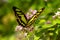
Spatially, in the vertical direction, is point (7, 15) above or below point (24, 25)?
below

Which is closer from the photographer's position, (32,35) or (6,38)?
(32,35)

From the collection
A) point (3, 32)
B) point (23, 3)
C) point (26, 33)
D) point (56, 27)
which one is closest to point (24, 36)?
point (26, 33)

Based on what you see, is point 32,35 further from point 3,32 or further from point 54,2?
point 3,32

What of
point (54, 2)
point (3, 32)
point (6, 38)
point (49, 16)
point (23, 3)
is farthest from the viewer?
point (3, 32)

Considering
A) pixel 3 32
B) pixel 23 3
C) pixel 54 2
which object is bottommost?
pixel 3 32

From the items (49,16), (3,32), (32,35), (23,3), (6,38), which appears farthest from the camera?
(3,32)

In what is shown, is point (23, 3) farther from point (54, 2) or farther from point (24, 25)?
point (24, 25)

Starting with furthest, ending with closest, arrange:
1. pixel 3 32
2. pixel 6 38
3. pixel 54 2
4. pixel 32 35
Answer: pixel 3 32, pixel 6 38, pixel 54 2, pixel 32 35

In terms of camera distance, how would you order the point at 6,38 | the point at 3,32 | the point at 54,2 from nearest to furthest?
the point at 54,2
the point at 6,38
the point at 3,32

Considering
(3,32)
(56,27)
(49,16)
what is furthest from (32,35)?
(3,32)
